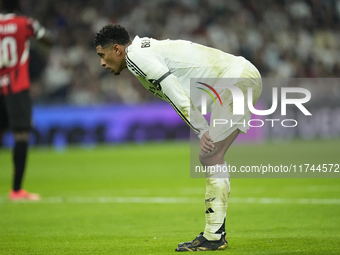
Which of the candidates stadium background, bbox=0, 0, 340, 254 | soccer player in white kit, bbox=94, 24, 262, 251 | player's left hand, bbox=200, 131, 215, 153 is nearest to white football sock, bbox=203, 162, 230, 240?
soccer player in white kit, bbox=94, 24, 262, 251

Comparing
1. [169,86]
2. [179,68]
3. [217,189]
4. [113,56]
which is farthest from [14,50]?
[217,189]

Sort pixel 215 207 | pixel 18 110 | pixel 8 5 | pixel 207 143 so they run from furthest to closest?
pixel 8 5
pixel 18 110
pixel 215 207
pixel 207 143

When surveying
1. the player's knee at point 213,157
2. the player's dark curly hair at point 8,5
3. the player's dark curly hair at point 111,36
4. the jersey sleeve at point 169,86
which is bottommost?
the player's knee at point 213,157

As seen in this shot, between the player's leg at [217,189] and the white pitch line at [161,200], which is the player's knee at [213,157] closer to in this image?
the player's leg at [217,189]

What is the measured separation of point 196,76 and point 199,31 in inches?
709

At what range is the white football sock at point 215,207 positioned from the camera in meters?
4.17

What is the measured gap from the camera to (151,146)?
57.0 ft

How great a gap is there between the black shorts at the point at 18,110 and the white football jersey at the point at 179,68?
11.5 ft

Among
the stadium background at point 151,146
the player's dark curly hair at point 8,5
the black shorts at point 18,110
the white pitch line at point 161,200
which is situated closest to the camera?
the stadium background at point 151,146

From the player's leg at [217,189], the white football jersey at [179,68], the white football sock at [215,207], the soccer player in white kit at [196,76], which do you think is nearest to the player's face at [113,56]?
the soccer player in white kit at [196,76]

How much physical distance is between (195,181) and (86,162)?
4.22 meters

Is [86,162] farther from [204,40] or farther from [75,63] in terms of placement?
[204,40]

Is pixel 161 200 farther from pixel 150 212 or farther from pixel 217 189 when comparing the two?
pixel 217 189

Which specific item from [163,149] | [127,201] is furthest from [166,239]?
[163,149]
